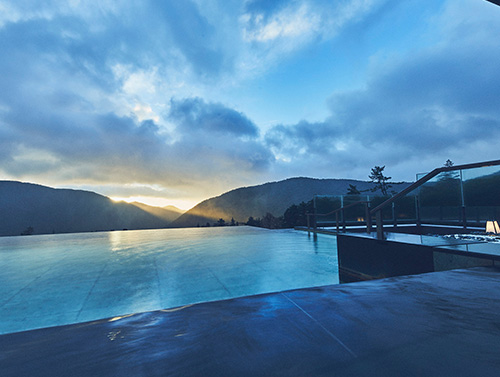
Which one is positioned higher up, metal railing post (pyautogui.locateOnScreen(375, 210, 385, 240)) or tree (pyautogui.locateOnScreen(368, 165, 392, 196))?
tree (pyautogui.locateOnScreen(368, 165, 392, 196))

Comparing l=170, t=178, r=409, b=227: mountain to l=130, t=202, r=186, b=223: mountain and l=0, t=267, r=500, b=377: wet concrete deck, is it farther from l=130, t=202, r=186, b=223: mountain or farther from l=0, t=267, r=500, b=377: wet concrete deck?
l=0, t=267, r=500, b=377: wet concrete deck

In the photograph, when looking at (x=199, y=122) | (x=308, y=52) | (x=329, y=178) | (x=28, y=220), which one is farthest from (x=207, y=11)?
(x=329, y=178)

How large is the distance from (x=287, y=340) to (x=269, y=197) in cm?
3776

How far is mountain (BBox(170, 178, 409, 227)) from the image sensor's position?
118 feet

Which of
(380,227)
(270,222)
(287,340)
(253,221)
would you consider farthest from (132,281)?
(253,221)

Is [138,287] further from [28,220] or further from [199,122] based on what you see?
[28,220]

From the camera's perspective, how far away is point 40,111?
12.3 m

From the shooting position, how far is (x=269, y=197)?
3869cm

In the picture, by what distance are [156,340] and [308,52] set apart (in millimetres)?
12725

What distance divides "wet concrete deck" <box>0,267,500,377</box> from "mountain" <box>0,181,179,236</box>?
1064 inches

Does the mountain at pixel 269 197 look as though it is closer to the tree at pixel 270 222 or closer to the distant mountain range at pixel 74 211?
the distant mountain range at pixel 74 211

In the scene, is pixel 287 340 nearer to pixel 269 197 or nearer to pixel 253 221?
pixel 253 221

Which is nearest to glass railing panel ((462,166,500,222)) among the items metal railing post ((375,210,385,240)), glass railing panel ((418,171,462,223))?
glass railing panel ((418,171,462,223))

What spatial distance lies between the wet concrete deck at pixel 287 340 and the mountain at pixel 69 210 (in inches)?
1064
